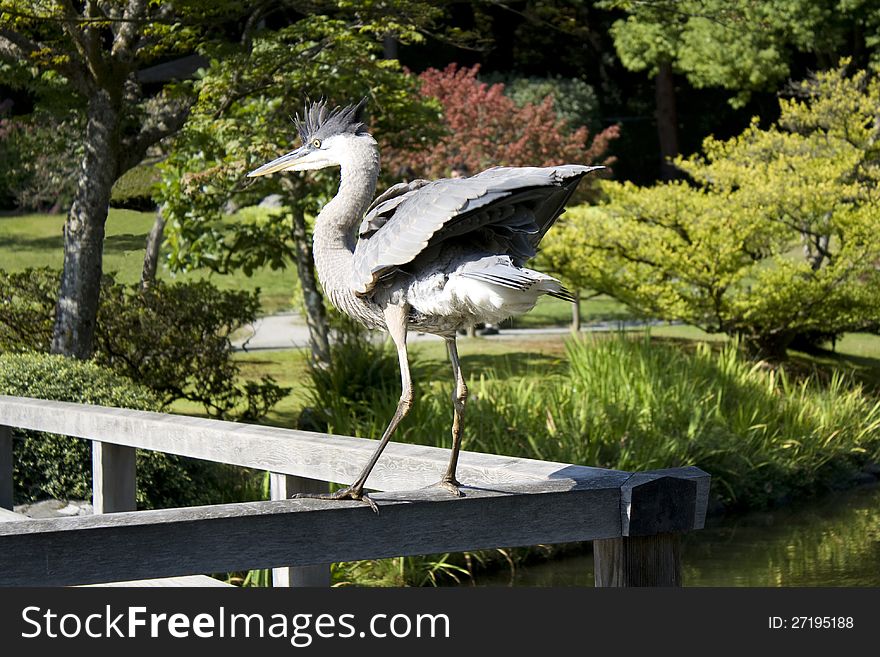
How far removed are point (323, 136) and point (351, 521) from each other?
3.82ft

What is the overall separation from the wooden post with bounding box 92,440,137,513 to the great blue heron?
184 centimetres

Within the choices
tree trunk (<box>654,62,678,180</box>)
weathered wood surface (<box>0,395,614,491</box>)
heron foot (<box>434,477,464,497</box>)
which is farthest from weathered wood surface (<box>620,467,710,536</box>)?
tree trunk (<box>654,62,678,180</box>)

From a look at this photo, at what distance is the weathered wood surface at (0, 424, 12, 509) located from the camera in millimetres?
5215

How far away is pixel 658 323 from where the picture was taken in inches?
766

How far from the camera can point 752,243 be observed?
13.0m

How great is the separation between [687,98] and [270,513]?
27537 mm

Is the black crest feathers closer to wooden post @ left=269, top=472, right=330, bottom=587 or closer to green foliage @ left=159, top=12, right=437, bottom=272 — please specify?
wooden post @ left=269, top=472, right=330, bottom=587

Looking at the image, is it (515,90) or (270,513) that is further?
(515,90)

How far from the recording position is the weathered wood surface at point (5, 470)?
5.21 m

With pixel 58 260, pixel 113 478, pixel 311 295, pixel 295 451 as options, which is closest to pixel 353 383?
pixel 311 295

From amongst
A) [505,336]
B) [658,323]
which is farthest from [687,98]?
[505,336]

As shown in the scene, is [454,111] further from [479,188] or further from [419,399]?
[479,188]

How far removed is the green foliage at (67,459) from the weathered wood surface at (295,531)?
410cm

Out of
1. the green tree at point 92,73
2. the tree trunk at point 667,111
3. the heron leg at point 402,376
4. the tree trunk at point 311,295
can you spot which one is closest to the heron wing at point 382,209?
the heron leg at point 402,376
